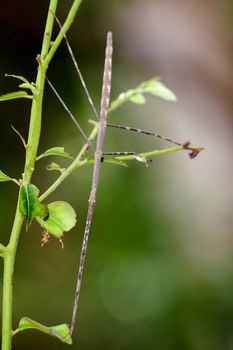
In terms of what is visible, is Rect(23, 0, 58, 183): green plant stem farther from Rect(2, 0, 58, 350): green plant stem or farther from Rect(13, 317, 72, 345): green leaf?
Rect(13, 317, 72, 345): green leaf

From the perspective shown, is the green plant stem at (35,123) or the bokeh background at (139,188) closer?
the green plant stem at (35,123)

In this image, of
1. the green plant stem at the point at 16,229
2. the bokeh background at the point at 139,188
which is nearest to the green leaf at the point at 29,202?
the green plant stem at the point at 16,229

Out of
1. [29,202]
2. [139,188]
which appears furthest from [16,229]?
[139,188]

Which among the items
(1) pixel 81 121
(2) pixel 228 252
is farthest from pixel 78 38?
(2) pixel 228 252

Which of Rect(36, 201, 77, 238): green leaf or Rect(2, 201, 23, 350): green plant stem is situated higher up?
Rect(36, 201, 77, 238): green leaf

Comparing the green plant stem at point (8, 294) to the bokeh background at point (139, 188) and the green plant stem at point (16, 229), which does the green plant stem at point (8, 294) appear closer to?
the green plant stem at point (16, 229)

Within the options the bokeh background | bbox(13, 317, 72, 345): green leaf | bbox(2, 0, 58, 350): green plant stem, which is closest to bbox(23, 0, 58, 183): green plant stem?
bbox(2, 0, 58, 350): green plant stem

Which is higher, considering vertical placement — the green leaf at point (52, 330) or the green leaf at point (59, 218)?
the green leaf at point (59, 218)
